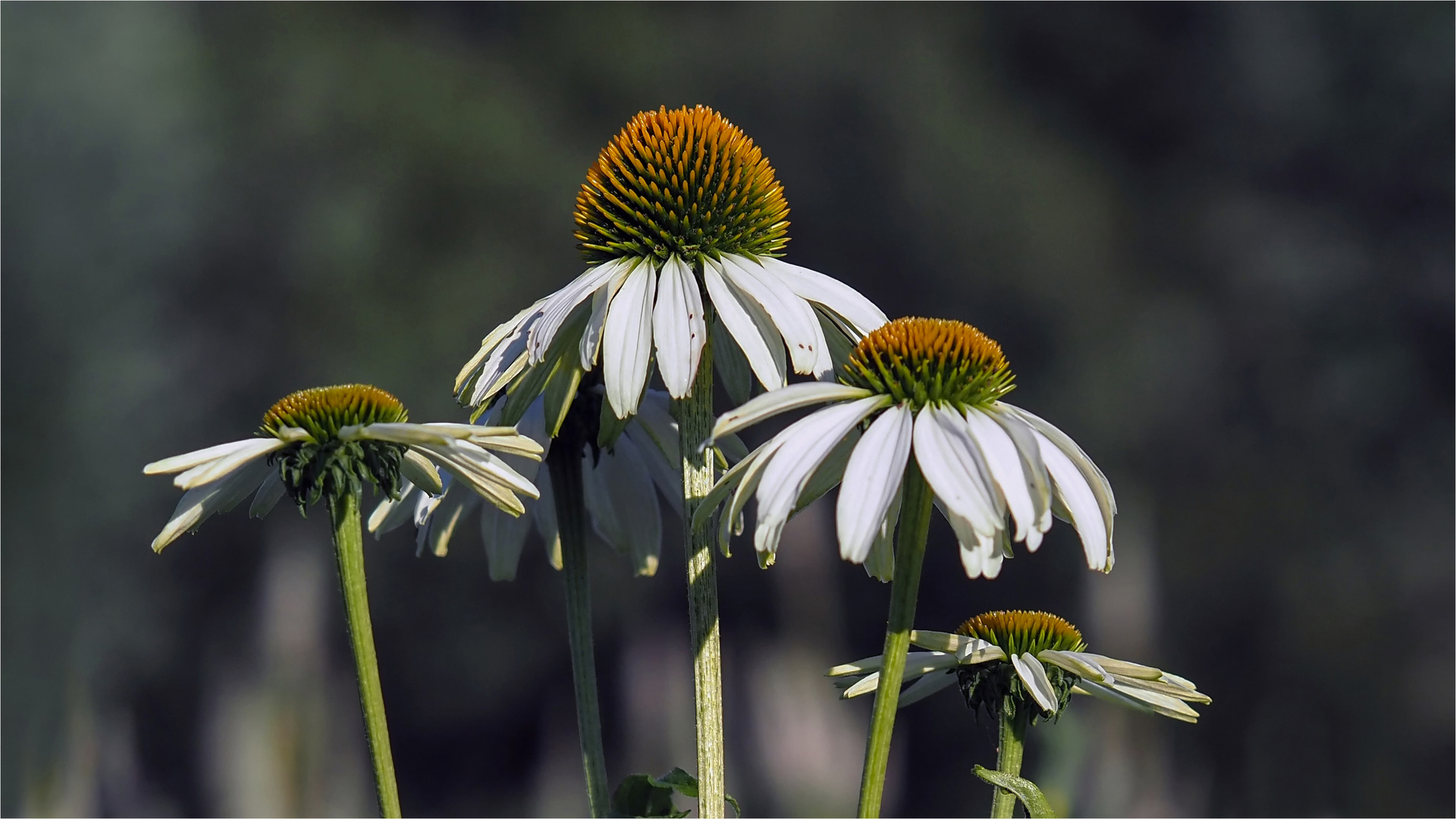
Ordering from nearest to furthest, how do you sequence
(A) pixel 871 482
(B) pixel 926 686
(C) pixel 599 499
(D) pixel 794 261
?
(A) pixel 871 482 < (B) pixel 926 686 < (C) pixel 599 499 < (D) pixel 794 261

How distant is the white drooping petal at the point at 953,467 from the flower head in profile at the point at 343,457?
0.22 m

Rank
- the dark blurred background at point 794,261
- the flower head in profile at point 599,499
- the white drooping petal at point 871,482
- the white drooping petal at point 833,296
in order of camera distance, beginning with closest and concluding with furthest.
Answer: the white drooping petal at point 871,482
the white drooping petal at point 833,296
the flower head in profile at point 599,499
the dark blurred background at point 794,261

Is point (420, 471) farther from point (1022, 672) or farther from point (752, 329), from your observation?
point (1022, 672)

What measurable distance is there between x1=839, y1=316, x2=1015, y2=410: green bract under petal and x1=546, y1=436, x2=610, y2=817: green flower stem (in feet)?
0.89

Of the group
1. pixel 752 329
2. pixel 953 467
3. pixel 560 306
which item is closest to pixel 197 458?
pixel 560 306

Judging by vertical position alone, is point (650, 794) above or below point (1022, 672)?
below

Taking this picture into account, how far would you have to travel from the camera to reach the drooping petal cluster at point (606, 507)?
1.00 meters

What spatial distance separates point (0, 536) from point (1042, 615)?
610 cm

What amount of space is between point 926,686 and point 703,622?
0.70 feet

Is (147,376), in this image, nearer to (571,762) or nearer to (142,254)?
(142,254)

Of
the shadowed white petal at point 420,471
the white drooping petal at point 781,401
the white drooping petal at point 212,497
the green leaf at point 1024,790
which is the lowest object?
the green leaf at point 1024,790

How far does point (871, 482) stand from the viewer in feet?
2.16

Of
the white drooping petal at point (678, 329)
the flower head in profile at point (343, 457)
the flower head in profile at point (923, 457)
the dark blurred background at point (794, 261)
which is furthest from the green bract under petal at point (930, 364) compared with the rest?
the dark blurred background at point (794, 261)

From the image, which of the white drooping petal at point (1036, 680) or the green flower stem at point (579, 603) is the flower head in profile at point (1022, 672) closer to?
the white drooping petal at point (1036, 680)
